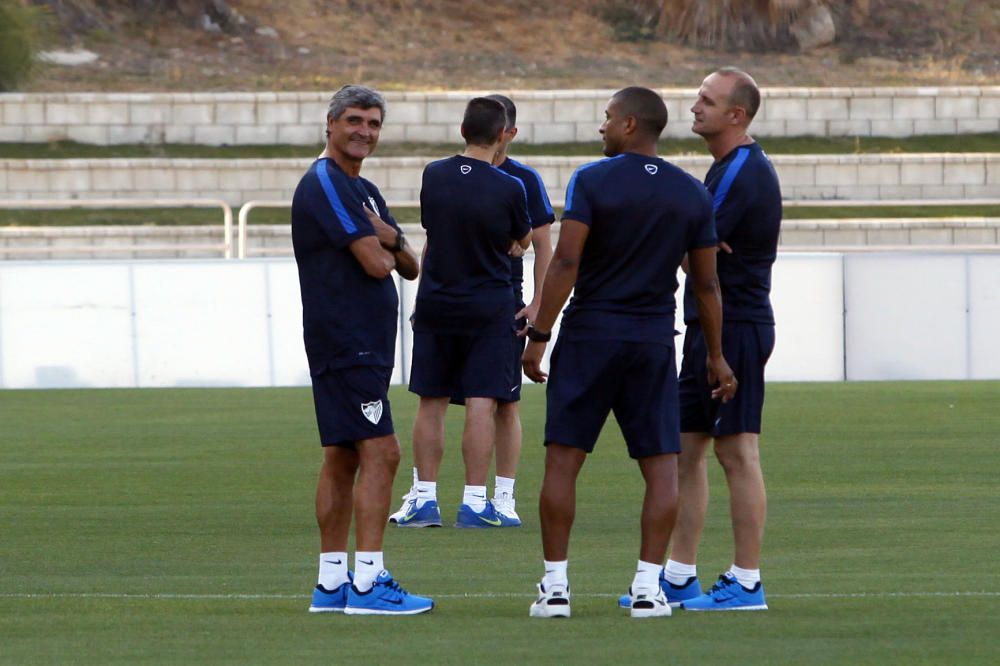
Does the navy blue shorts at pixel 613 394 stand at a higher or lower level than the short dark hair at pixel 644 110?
lower

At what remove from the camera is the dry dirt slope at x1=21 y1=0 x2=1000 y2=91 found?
37062 millimetres

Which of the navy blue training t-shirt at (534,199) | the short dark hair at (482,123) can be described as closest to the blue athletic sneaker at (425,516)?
the navy blue training t-shirt at (534,199)

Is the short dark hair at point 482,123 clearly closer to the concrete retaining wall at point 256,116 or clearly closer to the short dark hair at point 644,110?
the short dark hair at point 644,110

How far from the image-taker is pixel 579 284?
6.49m

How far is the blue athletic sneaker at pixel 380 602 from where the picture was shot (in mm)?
6629

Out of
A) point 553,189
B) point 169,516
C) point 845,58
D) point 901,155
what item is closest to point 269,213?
point 553,189

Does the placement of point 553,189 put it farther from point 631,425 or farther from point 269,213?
point 631,425

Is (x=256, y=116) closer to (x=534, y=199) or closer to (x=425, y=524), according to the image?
(x=534, y=199)

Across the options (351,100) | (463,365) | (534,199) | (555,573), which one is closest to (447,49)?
(534,199)

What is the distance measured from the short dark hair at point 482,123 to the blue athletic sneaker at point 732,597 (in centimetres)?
288

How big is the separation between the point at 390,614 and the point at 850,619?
158 cm

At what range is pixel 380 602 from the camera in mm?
6641

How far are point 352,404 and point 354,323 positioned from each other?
281 mm

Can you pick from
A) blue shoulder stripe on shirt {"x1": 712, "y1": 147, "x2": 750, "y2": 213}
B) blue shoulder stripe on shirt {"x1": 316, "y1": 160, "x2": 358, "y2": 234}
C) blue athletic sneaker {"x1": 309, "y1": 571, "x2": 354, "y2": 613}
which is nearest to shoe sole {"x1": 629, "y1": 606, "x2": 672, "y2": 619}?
blue athletic sneaker {"x1": 309, "y1": 571, "x2": 354, "y2": 613}
